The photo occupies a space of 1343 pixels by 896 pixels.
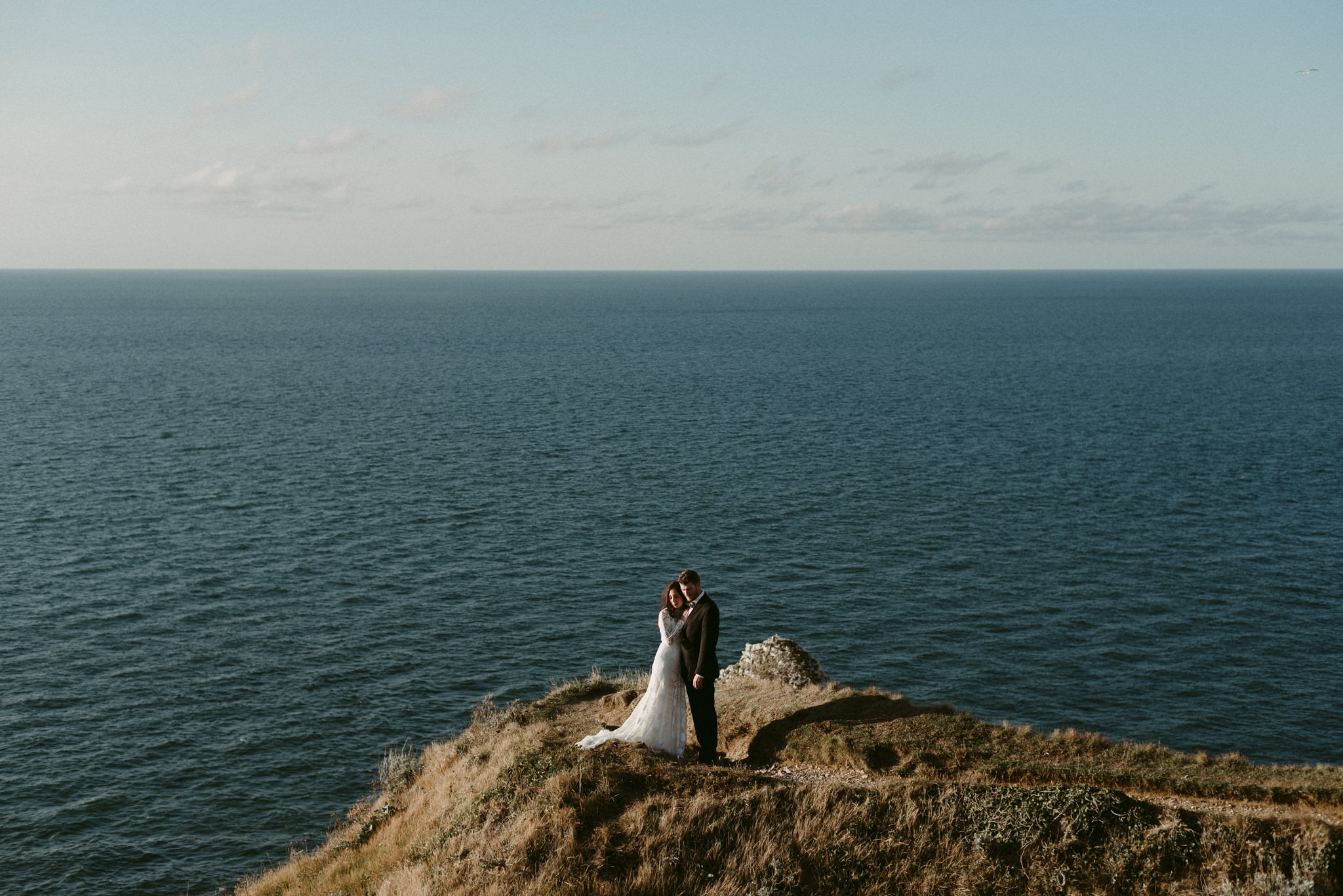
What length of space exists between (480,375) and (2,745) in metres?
90.9

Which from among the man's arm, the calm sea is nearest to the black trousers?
the man's arm

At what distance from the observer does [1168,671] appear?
4197 cm

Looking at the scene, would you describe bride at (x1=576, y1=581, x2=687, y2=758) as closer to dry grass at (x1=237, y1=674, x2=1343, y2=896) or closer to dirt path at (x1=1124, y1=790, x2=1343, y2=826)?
dry grass at (x1=237, y1=674, x2=1343, y2=896)

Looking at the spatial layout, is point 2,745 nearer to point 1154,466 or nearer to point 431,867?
point 431,867

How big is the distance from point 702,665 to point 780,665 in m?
9.72

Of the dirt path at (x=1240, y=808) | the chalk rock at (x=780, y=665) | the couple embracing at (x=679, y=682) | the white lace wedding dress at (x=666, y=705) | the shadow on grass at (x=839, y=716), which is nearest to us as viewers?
the dirt path at (x=1240, y=808)

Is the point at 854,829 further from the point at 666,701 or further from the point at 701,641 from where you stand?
the point at 666,701

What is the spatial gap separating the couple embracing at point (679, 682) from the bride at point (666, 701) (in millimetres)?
13

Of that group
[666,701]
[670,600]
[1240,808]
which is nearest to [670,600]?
[670,600]

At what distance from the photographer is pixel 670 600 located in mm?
18562

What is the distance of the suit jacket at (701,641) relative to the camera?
58.9ft

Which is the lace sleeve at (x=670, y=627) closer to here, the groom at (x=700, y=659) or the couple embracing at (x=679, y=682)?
the couple embracing at (x=679, y=682)

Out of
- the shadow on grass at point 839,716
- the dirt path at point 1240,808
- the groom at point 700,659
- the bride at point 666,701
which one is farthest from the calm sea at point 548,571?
the dirt path at point 1240,808

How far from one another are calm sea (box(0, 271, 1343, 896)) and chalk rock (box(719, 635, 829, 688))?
1299 cm
